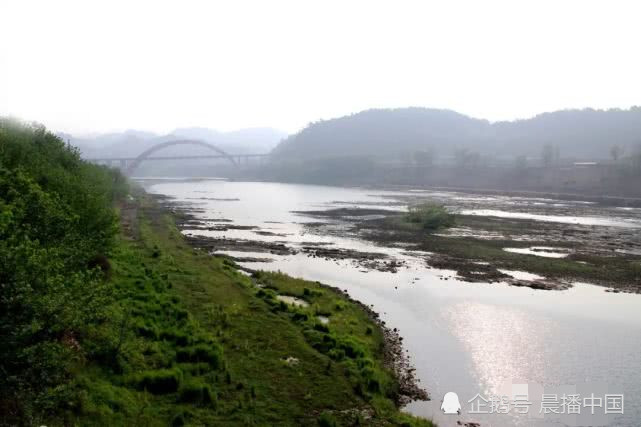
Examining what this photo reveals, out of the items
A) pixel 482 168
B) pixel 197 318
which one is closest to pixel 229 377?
pixel 197 318

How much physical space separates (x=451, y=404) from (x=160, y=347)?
11066mm

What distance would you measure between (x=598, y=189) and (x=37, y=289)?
464 ft

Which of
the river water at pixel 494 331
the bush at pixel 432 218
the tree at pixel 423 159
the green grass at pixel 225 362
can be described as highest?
the tree at pixel 423 159

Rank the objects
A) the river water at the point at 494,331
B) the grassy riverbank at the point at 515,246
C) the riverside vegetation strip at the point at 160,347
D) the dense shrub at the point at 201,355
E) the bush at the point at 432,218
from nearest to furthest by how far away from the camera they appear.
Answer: the riverside vegetation strip at the point at 160,347 < the dense shrub at the point at 201,355 < the river water at the point at 494,331 < the grassy riverbank at the point at 515,246 < the bush at the point at 432,218

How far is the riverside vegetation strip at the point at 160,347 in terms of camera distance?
10859 millimetres

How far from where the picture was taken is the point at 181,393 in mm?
15039

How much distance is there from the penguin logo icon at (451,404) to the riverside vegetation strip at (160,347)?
5.80 ft

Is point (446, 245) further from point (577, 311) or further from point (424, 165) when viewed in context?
point (424, 165)

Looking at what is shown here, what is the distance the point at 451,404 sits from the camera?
17188mm

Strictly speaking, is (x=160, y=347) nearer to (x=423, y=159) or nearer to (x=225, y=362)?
(x=225, y=362)

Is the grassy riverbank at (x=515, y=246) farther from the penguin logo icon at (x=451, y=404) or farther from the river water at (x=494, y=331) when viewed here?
the penguin logo icon at (x=451, y=404)

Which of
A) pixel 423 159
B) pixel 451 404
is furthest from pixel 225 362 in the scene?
pixel 423 159

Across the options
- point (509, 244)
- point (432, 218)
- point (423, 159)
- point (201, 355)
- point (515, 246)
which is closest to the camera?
point (201, 355)

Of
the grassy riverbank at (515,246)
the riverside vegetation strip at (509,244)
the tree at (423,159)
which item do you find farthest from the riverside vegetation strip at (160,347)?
the tree at (423,159)
